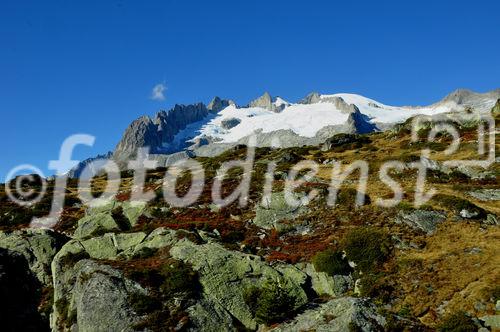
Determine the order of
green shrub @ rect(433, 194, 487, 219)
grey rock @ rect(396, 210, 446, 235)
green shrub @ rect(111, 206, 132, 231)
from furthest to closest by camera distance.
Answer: green shrub @ rect(111, 206, 132, 231)
green shrub @ rect(433, 194, 487, 219)
grey rock @ rect(396, 210, 446, 235)

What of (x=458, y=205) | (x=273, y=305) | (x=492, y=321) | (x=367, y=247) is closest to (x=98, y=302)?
(x=273, y=305)

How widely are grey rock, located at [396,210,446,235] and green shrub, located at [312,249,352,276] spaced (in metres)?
7.82

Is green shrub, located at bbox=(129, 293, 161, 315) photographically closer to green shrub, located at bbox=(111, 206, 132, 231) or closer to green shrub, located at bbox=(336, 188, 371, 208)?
green shrub, located at bbox=(111, 206, 132, 231)

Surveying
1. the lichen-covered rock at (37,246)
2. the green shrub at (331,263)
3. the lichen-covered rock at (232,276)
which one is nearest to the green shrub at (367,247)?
the green shrub at (331,263)

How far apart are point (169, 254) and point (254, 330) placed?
28.7ft

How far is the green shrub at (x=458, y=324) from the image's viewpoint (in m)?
21.3

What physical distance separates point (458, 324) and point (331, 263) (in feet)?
31.1

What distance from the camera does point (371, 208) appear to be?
3981cm

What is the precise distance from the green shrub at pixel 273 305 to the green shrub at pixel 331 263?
4620 mm

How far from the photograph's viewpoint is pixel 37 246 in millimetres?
37562

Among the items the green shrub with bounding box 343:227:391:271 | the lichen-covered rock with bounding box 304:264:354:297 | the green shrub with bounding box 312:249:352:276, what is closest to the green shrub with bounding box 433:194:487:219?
the green shrub with bounding box 343:227:391:271

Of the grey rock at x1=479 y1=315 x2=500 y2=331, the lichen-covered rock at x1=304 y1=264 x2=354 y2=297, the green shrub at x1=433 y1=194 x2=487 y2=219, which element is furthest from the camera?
the green shrub at x1=433 y1=194 x2=487 y2=219

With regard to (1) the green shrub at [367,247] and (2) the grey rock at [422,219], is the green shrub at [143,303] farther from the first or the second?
(2) the grey rock at [422,219]

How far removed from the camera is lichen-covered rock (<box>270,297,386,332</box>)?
2184 cm
